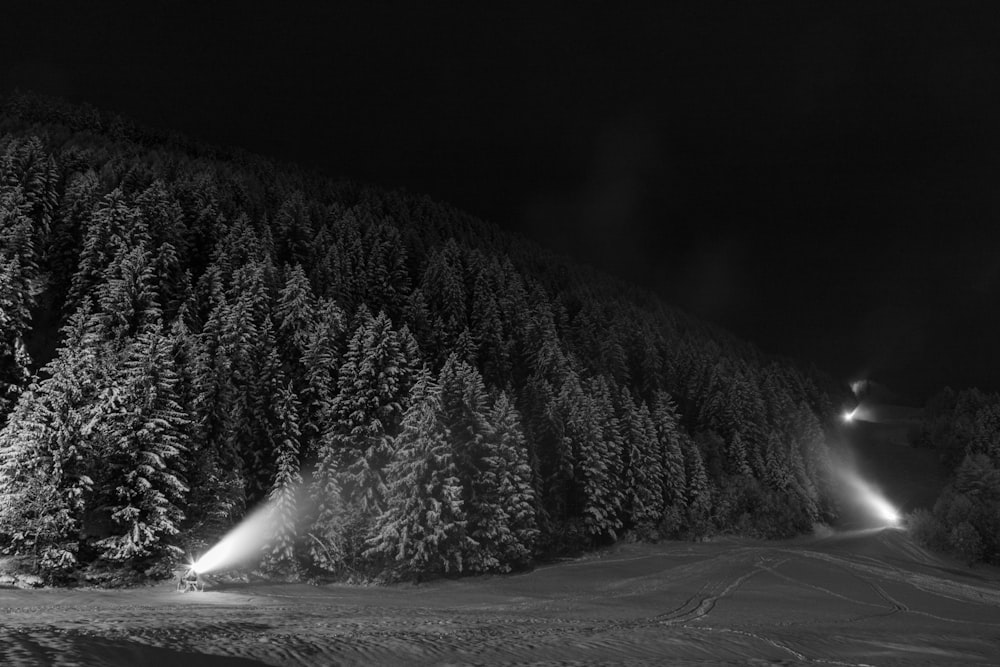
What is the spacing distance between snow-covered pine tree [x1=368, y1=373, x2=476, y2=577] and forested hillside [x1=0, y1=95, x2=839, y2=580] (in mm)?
153

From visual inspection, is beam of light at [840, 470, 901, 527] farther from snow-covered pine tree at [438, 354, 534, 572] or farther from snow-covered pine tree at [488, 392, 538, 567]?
snow-covered pine tree at [438, 354, 534, 572]

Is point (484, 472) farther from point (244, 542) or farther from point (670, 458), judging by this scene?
point (670, 458)

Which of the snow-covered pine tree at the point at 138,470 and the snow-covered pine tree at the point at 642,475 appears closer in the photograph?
the snow-covered pine tree at the point at 138,470

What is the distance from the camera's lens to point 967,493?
81.9 metres

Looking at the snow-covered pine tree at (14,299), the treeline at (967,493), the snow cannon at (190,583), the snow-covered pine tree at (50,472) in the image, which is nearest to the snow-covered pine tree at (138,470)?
the snow-covered pine tree at (50,472)

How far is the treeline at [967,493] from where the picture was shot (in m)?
69.8

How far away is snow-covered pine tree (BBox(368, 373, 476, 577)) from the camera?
38.9m

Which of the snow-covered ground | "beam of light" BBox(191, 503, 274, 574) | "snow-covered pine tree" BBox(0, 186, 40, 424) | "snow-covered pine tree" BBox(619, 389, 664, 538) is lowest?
the snow-covered ground

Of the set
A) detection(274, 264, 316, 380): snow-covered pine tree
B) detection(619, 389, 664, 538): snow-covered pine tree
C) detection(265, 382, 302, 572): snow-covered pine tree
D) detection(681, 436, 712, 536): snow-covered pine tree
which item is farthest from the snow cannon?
detection(681, 436, 712, 536): snow-covered pine tree

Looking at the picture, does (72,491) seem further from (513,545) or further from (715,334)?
(715,334)

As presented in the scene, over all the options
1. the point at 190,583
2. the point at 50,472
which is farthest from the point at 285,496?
the point at 50,472

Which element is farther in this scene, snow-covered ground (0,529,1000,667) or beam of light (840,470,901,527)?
beam of light (840,470,901,527)

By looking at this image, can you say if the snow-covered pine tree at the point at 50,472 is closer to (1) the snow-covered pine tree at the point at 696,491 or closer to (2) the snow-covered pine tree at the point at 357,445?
(2) the snow-covered pine tree at the point at 357,445

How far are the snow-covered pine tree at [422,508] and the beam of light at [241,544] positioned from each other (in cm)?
631
